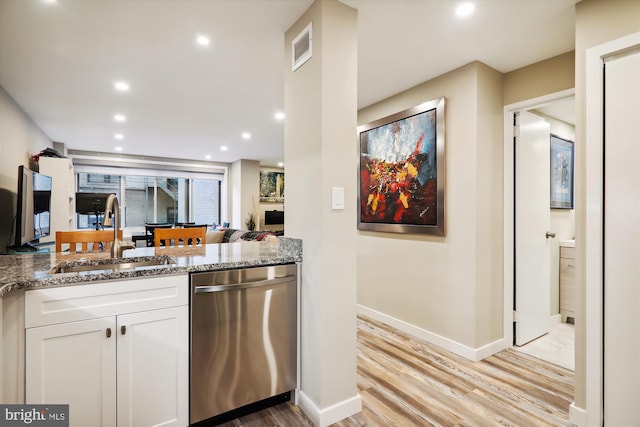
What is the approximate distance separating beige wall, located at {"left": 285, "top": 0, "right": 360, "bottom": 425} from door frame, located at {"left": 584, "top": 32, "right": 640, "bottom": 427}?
4.26 feet

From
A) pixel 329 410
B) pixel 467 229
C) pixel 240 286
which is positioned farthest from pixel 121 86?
pixel 467 229

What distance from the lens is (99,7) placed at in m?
1.91

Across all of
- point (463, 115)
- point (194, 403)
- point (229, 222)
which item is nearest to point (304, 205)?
point (194, 403)

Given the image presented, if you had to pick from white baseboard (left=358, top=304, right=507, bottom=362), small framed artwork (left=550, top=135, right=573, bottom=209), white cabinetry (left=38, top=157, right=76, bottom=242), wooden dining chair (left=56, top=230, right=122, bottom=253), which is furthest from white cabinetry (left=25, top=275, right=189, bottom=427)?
white cabinetry (left=38, top=157, right=76, bottom=242)

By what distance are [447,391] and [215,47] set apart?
2995 millimetres

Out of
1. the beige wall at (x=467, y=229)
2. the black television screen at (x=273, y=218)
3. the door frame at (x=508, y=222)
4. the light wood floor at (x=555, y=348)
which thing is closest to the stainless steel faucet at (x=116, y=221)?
the beige wall at (x=467, y=229)

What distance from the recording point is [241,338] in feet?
5.75

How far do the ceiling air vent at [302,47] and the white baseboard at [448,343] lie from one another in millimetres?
2529

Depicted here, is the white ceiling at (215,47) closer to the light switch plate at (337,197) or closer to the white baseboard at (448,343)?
the light switch plate at (337,197)

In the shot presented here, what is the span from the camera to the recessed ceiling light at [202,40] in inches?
87.8

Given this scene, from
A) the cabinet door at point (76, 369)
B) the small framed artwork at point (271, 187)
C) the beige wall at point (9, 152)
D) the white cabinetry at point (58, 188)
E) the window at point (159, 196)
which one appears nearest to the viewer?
the cabinet door at point (76, 369)

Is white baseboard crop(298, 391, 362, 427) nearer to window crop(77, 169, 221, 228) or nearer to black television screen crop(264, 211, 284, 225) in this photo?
black television screen crop(264, 211, 284, 225)

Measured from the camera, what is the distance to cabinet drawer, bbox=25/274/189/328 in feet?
4.29

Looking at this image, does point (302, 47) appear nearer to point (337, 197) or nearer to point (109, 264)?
point (337, 197)
